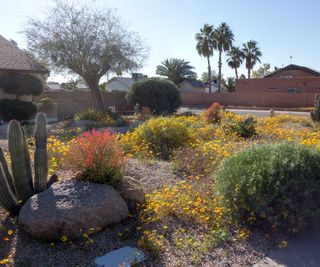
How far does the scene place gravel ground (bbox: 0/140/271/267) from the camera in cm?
363

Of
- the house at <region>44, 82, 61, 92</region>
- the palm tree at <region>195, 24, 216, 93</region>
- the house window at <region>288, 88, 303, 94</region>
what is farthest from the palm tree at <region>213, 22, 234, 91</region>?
the house at <region>44, 82, 61, 92</region>

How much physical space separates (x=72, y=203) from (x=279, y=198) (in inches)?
91.1

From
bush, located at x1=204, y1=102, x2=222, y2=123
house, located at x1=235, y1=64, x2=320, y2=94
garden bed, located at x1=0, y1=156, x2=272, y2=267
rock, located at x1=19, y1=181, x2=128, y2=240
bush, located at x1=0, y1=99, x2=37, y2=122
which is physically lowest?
garden bed, located at x1=0, y1=156, x2=272, y2=267

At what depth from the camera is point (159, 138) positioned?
850 centimetres

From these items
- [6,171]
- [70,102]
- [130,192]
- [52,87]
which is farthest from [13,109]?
[52,87]

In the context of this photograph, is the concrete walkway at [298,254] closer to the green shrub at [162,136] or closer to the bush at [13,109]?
the green shrub at [162,136]

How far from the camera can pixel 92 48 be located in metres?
20.4

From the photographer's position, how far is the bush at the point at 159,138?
827 cm

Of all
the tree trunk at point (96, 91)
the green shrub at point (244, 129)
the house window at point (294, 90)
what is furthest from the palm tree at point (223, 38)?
the green shrub at point (244, 129)

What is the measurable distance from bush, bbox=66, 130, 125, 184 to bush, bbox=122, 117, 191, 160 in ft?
11.0

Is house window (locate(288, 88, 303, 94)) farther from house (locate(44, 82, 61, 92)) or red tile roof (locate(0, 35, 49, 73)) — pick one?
red tile roof (locate(0, 35, 49, 73))

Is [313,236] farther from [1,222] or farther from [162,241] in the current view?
[1,222]

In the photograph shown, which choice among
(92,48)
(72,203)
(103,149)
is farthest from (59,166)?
(92,48)

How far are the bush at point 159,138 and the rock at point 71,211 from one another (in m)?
3.78
